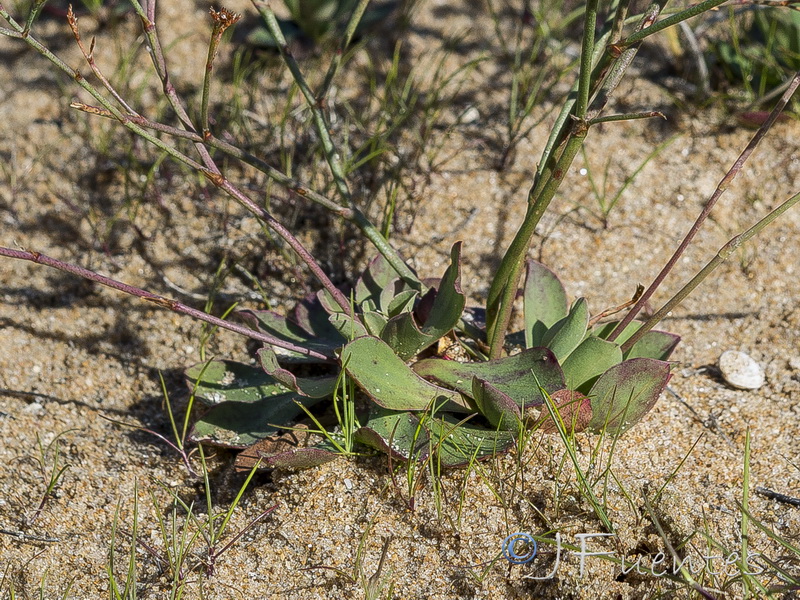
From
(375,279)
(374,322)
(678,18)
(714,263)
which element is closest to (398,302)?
(374,322)

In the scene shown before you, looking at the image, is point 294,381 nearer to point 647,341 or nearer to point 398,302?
point 398,302

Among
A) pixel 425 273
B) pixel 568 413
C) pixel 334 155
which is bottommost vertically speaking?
pixel 568 413

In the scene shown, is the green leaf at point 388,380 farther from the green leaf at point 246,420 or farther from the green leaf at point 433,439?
the green leaf at point 246,420

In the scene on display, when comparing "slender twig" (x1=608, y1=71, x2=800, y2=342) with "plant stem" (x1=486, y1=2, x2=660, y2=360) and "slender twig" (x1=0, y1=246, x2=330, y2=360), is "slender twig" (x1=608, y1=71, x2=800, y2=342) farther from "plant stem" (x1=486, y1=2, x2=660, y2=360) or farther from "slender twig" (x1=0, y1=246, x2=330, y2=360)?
"slender twig" (x1=0, y1=246, x2=330, y2=360)

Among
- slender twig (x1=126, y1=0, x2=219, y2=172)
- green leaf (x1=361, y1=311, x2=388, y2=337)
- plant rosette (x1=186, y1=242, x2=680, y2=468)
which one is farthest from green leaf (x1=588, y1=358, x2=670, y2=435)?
slender twig (x1=126, y1=0, x2=219, y2=172)

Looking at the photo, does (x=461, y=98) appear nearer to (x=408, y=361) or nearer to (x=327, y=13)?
(x=327, y=13)

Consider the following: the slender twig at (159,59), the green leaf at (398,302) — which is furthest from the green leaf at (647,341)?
the slender twig at (159,59)
